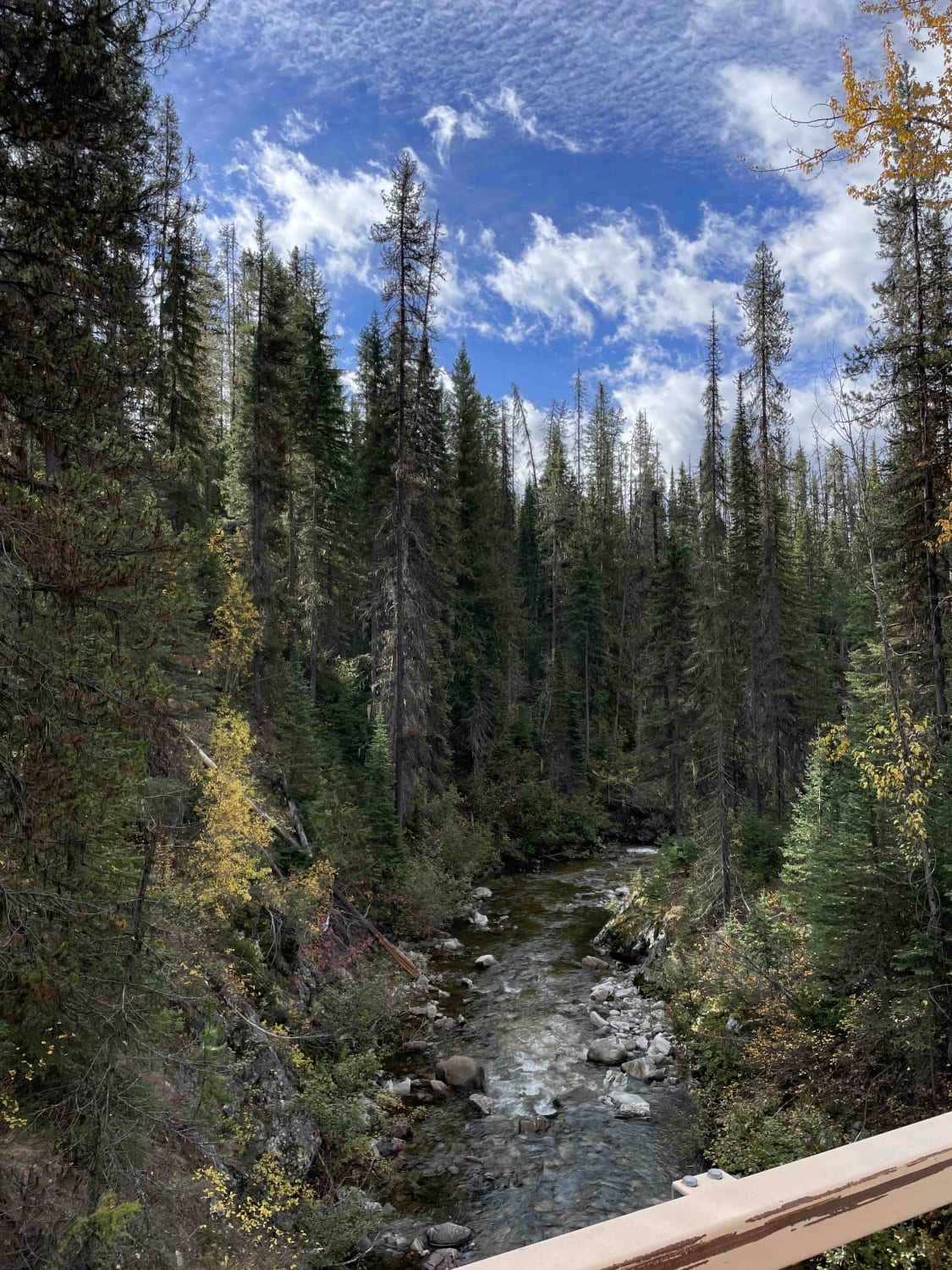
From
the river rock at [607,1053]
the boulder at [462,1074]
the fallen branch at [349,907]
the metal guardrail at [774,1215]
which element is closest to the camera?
the metal guardrail at [774,1215]

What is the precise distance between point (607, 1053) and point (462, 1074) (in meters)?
2.82

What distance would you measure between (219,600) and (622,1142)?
1634 centimetres

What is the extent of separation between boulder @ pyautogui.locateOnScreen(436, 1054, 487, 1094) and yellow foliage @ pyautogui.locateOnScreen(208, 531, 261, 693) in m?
11.0

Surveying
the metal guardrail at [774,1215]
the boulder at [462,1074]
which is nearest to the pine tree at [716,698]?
the boulder at [462,1074]

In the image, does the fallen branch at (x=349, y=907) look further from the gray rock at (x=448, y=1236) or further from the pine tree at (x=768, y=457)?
the pine tree at (x=768, y=457)

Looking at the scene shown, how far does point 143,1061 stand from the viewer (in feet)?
20.1

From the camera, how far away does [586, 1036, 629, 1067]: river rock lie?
13.1 metres

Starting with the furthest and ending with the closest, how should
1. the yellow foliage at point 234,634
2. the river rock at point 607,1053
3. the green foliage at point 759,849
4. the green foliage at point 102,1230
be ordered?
the yellow foliage at point 234,634 < the green foliage at point 759,849 < the river rock at point 607,1053 < the green foliage at point 102,1230

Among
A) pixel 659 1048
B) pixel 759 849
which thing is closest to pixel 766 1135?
pixel 659 1048

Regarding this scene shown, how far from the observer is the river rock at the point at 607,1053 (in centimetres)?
1311

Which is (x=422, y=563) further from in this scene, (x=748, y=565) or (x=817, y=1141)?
(x=817, y=1141)

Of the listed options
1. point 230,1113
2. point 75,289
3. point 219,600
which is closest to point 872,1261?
point 230,1113

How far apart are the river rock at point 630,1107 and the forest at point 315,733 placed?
84cm

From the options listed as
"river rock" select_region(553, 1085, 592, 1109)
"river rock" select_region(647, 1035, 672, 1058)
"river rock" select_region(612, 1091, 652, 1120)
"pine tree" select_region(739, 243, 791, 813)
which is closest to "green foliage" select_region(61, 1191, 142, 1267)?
"river rock" select_region(553, 1085, 592, 1109)
